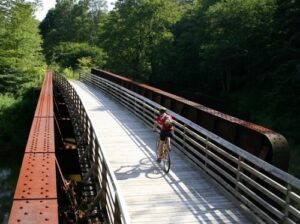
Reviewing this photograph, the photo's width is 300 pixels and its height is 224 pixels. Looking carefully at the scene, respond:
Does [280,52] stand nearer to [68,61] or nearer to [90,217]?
[90,217]

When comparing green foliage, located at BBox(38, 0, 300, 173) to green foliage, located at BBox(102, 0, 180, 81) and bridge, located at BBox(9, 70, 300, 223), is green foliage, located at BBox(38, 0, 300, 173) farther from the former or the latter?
bridge, located at BBox(9, 70, 300, 223)

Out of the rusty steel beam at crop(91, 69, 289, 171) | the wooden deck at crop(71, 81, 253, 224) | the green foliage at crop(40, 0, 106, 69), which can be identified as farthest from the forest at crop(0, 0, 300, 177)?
the wooden deck at crop(71, 81, 253, 224)

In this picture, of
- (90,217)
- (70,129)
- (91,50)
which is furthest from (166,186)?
(91,50)

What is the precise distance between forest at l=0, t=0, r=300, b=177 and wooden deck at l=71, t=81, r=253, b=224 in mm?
18799

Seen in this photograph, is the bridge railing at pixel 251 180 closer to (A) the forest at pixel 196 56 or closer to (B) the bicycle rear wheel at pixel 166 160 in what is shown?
(B) the bicycle rear wheel at pixel 166 160

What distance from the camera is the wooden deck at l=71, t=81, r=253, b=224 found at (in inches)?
307

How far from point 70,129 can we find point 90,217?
12.5 metres

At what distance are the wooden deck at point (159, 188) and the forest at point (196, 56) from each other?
61.7ft

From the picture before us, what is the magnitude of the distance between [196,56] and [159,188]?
42661 millimetres

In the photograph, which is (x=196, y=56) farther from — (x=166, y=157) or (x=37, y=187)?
(x=37, y=187)

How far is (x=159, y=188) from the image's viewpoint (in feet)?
30.1

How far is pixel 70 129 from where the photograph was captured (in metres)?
19.6

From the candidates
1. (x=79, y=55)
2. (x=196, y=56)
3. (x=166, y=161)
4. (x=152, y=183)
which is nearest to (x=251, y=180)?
(x=152, y=183)

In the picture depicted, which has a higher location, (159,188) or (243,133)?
(243,133)
